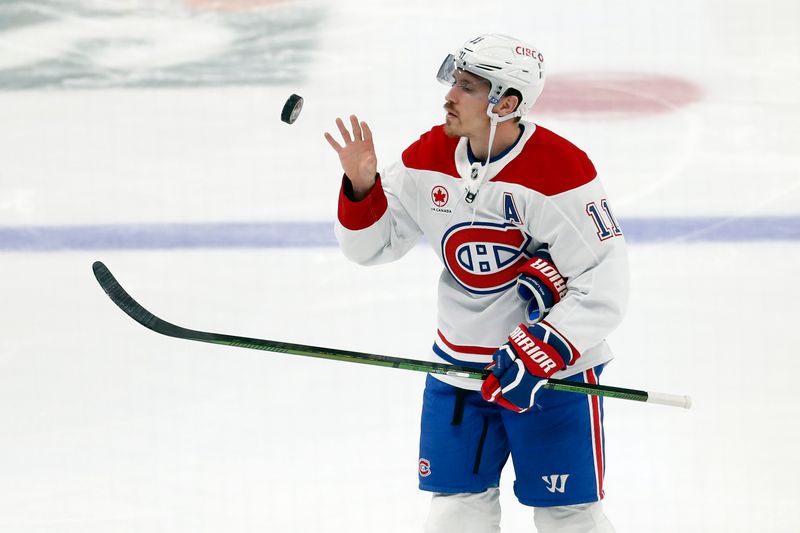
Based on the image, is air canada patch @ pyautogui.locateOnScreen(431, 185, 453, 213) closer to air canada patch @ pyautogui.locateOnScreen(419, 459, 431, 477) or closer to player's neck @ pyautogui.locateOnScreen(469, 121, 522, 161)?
player's neck @ pyautogui.locateOnScreen(469, 121, 522, 161)

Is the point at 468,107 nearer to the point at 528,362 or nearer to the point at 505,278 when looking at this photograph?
the point at 505,278

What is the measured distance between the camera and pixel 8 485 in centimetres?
300

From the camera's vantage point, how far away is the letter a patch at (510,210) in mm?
2312

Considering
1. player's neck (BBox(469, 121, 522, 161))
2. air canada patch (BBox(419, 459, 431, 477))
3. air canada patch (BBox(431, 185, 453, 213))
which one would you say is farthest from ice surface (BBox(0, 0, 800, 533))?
player's neck (BBox(469, 121, 522, 161))

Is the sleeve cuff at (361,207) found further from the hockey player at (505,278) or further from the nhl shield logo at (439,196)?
the nhl shield logo at (439,196)

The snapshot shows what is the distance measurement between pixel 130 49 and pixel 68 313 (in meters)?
1.94

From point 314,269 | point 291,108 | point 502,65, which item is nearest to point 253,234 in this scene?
point 314,269

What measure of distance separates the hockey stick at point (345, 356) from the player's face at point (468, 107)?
484 mm

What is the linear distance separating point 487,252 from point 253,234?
6.32 ft

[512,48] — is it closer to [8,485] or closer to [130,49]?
[8,485]

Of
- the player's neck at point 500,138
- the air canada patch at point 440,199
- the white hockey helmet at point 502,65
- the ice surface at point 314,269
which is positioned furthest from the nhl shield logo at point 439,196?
the ice surface at point 314,269

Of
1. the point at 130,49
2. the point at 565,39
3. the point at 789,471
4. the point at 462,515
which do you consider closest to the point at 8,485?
the point at 462,515

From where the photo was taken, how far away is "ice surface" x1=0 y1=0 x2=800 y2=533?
2984mm

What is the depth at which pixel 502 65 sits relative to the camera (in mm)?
2312
